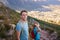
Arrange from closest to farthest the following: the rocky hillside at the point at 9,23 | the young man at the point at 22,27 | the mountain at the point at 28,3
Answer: the young man at the point at 22,27
the rocky hillside at the point at 9,23
the mountain at the point at 28,3

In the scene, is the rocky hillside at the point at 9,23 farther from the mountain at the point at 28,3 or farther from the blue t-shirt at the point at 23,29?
the blue t-shirt at the point at 23,29

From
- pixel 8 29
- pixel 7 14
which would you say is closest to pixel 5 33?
pixel 8 29

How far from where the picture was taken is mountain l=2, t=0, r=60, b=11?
4918 mm

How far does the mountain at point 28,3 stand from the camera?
16.1 ft

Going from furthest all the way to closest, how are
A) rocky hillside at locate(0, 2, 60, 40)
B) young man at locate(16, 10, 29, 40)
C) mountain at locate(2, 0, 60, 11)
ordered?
mountain at locate(2, 0, 60, 11) → rocky hillside at locate(0, 2, 60, 40) → young man at locate(16, 10, 29, 40)

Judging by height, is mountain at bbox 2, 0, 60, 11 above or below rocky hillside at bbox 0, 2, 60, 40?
above

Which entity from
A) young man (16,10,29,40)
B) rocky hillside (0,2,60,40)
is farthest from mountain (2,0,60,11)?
young man (16,10,29,40)

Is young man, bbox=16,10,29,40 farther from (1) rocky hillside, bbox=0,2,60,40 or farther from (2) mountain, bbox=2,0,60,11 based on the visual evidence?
(2) mountain, bbox=2,0,60,11

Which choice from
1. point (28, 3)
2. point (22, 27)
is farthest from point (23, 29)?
point (28, 3)

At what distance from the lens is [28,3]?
5125 millimetres

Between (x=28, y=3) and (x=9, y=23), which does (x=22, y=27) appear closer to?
(x=9, y=23)

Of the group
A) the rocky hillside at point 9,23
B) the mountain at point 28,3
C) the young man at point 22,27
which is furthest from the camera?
the mountain at point 28,3

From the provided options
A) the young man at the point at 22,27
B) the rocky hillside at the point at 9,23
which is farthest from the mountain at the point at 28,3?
the young man at the point at 22,27

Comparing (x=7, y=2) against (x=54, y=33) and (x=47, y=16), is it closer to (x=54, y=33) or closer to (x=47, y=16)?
(x=47, y=16)
